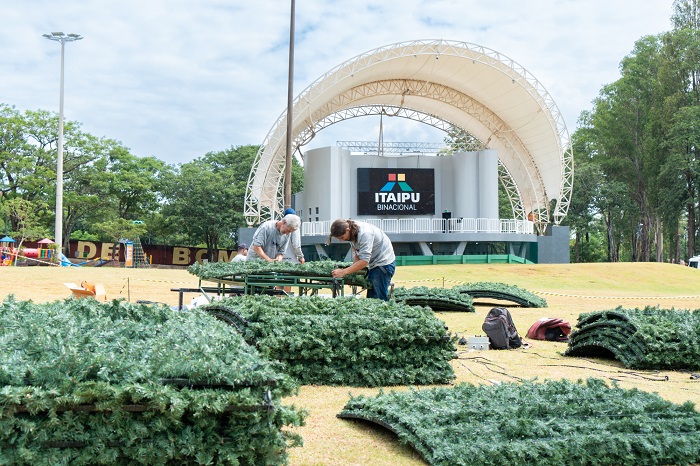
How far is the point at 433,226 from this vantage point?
3750 cm

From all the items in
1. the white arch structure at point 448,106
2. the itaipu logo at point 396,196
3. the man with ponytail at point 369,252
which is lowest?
the man with ponytail at point 369,252

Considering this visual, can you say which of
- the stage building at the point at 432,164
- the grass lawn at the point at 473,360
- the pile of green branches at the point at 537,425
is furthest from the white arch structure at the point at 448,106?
the pile of green branches at the point at 537,425

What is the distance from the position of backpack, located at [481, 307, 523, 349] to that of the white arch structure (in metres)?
25.7

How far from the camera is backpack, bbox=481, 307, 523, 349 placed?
31.5 ft

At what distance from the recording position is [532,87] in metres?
36.1

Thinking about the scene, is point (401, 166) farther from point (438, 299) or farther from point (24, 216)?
point (438, 299)

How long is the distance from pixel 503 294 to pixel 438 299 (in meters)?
4.01

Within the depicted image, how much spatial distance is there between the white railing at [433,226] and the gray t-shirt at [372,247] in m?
27.9

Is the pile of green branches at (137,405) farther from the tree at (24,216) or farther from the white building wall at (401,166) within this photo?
the tree at (24,216)

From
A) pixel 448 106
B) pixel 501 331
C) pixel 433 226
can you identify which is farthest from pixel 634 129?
pixel 501 331

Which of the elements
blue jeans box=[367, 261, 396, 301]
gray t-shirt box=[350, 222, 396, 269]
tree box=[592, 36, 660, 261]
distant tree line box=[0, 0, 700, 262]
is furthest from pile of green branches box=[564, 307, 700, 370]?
tree box=[592, 36, 660, 261]

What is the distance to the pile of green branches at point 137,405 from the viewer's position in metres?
3.27

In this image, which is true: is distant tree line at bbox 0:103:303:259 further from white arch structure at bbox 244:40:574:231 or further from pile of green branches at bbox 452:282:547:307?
pile of green branches at bbox 452:282:547:307

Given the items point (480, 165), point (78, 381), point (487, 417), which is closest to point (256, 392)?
point (78, 381)
